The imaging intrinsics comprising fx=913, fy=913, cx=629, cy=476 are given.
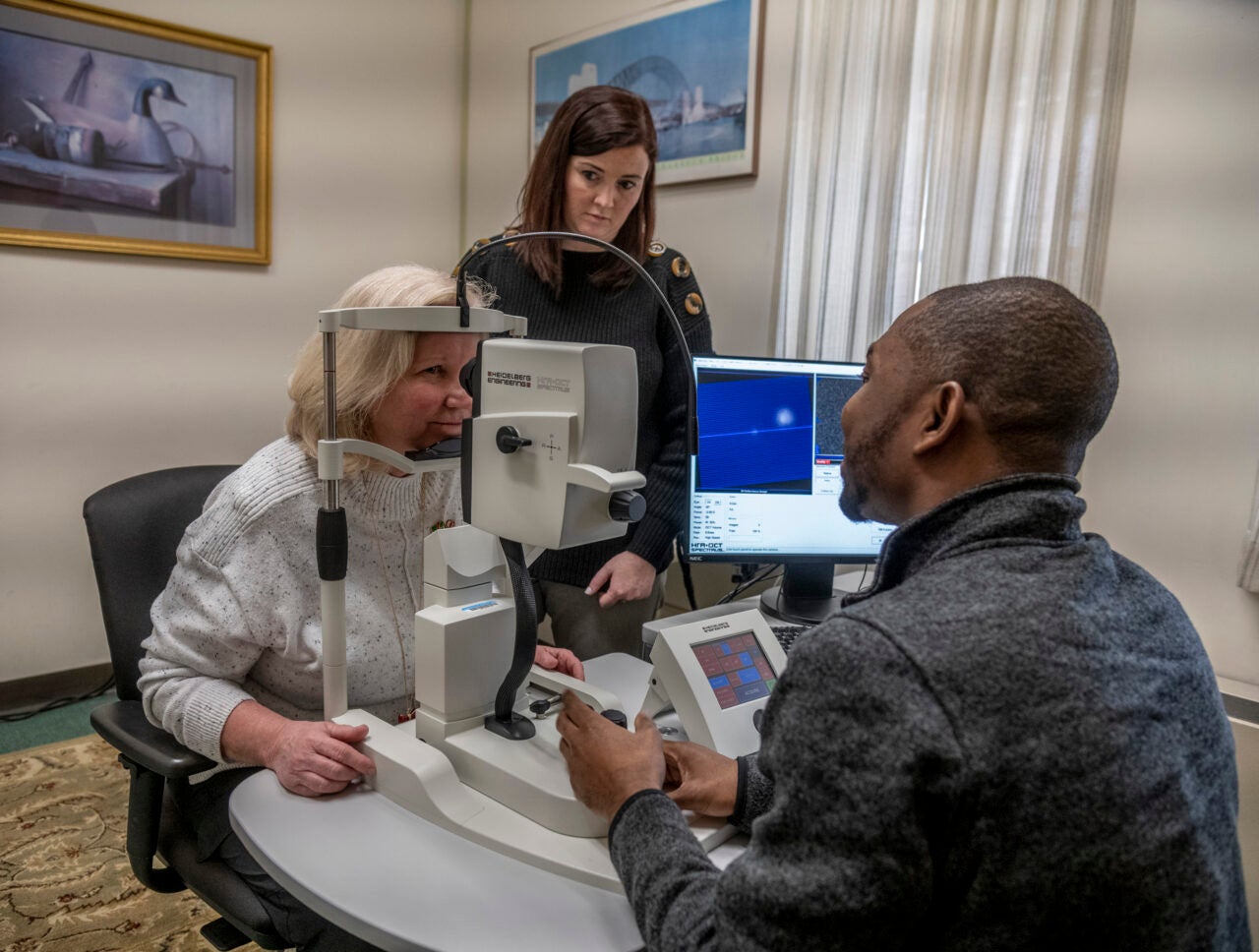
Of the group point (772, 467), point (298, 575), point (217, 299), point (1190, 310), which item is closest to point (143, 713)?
point (298, 575)

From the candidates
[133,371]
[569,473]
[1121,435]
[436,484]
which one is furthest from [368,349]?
[133,371]

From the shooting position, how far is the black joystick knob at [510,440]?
92cm

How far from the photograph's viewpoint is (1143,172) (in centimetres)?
176

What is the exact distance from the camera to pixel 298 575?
119cm

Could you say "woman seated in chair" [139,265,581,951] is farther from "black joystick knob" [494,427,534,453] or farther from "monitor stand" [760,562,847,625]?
"monitor stand" [760,562,847,625]

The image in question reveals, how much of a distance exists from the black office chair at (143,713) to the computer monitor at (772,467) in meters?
0.83

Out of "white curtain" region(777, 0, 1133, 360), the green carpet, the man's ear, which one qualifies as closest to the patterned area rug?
the green carpet

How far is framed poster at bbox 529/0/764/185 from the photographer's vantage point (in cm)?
241

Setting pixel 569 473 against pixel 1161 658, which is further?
pixel 569 473

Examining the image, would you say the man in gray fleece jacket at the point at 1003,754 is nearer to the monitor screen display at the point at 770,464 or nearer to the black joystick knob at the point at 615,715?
the black joystick knob at the point at 615,715

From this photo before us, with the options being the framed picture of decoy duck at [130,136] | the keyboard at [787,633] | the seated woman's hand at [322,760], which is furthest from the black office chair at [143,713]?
the framed picture of decoy duck at [130,136]

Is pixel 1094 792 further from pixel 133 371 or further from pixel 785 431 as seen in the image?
pixel 133 371

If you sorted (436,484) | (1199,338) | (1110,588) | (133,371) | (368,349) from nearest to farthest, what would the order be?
1. (1110,588)
2. (368,349)
3. (436,484)
4. (1199,338)
5. (133,371)

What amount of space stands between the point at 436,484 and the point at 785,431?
620 millimetres
